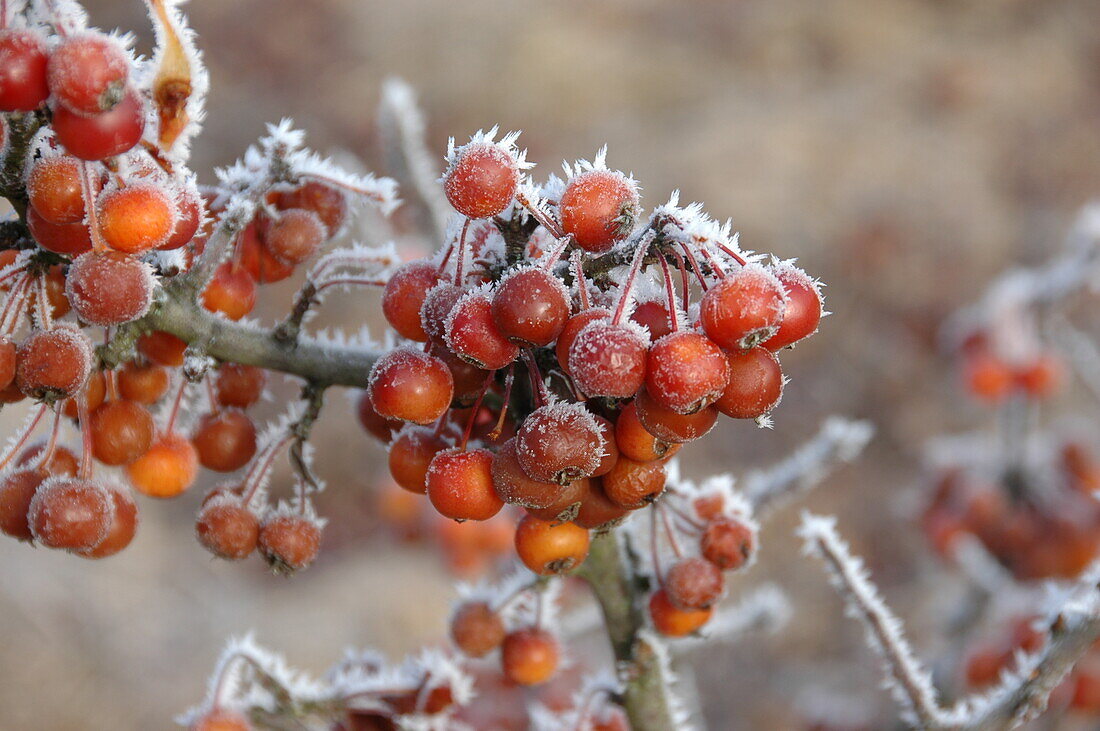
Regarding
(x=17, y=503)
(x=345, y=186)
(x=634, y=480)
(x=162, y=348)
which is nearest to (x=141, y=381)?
(x=162, y=348)

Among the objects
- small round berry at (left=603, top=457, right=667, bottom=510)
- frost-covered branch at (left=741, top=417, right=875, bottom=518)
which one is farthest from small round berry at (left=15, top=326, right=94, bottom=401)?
frost-covered branch at (left=741, top=417, right=875, bottom=518)

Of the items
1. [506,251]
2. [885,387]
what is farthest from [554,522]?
[885,387]

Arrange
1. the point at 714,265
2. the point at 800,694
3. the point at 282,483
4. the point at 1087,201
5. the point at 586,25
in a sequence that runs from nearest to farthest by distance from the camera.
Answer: the point at 714,265
the point at 800,694
the point at 282,483
the point at 1087,201
the point at 586,25

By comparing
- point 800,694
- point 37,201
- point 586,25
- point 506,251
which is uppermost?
point 586,25

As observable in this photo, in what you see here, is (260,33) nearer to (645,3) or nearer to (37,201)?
(645,3)

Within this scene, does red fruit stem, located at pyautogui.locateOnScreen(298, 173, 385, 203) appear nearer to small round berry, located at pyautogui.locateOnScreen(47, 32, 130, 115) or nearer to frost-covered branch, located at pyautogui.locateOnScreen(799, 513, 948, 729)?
small round berry, located at pyautogui.locateOnScreen(47, 32, 130, 115)

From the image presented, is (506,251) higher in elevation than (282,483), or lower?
lower

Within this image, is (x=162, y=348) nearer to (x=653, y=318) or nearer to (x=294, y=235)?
(x=294, y=235)
